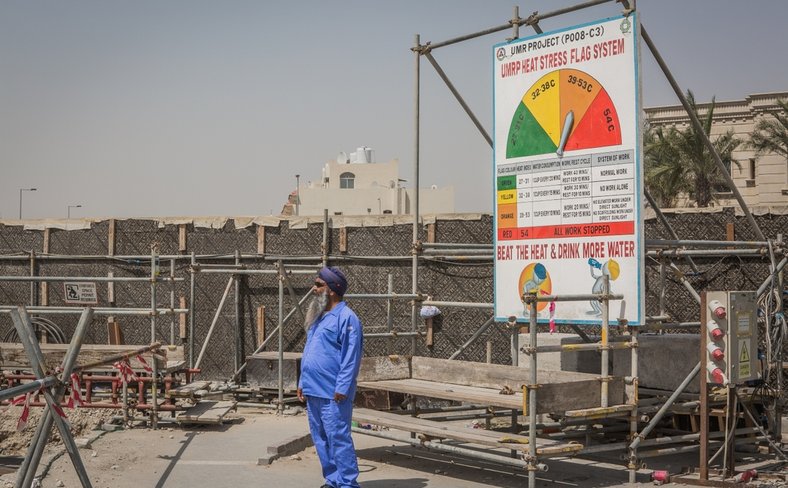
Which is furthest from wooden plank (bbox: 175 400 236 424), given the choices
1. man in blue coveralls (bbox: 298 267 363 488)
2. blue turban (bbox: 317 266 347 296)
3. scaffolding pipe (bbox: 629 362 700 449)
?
scaffolding pipe (bbox: 629 362 700 449)

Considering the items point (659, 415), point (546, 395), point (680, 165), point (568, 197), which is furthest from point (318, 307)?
point (680, 165)

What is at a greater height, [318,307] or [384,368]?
[318,307]

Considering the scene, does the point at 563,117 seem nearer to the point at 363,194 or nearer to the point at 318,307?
the point at 318,307

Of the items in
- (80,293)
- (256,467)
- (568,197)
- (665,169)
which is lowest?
(256,467)

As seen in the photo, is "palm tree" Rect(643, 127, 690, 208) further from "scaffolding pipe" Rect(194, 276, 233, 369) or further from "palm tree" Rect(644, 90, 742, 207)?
"scaffolding pipe" Rect(194, 276, 233, 369)

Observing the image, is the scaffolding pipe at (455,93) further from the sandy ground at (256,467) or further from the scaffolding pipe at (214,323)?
the scaffolding pipe at (214,323)

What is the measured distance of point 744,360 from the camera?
30.0 ft

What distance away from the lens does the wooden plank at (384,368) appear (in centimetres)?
1065

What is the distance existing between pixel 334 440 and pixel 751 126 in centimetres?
4023

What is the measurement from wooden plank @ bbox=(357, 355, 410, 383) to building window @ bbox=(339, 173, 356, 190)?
5142 cm

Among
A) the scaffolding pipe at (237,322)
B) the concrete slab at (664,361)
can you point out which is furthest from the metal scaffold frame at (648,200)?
the scaffolding pipe at (237,322)

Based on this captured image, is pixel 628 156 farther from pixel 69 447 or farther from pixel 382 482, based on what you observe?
pixel 69 447

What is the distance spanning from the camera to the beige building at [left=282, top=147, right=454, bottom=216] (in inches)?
2231

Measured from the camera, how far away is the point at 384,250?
53.0ft
